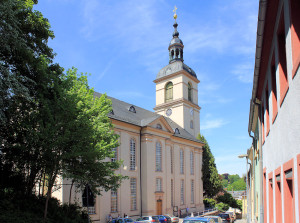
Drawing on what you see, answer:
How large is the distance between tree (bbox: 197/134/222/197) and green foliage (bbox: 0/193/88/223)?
34.4m

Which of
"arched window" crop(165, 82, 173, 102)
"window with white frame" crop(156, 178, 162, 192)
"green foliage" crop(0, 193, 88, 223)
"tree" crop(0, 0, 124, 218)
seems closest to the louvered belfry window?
"window with white frame" crop(156, 178, 162, 192)

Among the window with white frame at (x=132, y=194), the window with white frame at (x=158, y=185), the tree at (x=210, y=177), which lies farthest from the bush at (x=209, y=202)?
the window with white frame at (x=132, y=194)

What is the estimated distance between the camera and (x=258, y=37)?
6695mm

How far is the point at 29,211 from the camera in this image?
51.7 ft

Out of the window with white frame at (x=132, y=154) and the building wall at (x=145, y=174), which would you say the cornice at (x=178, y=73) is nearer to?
the building wall at (x=145, y=174)

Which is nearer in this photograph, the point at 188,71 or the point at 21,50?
the point at 21,50

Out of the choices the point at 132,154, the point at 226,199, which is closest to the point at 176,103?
the point at 132,154

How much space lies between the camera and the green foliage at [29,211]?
14.3 meters

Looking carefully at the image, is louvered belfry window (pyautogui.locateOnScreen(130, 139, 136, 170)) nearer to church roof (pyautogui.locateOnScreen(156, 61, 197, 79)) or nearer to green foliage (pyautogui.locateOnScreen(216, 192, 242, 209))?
church roof (pyautogui.locateOnScreen(156, 61, 197, 79))

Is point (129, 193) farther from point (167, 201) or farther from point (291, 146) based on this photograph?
point (291, 146)

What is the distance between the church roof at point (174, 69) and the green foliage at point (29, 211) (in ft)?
115

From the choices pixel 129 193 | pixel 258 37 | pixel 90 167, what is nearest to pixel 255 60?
pixel 258 37

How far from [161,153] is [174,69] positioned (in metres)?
18.3

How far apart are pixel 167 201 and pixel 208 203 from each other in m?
15.8
